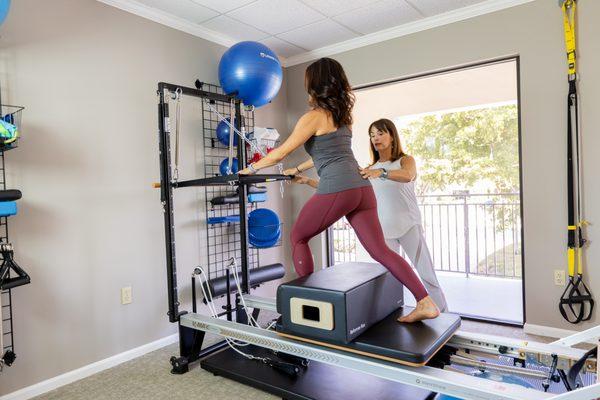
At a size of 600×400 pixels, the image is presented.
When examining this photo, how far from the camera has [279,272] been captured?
140 inches

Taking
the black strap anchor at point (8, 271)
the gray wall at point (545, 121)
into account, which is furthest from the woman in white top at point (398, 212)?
the black strap anchor at point (8, 271)

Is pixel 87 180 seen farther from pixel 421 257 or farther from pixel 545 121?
pixel 545 121

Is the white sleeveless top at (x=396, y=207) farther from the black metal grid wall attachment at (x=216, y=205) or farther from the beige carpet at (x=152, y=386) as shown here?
the beige carpet at (x=152, y=386)

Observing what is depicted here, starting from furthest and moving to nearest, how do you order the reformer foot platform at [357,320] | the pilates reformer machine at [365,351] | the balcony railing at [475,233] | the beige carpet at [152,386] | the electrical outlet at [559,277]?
the balcony railing at [475,233], the electrical outlet at [559,277], the beige carpet at [152,386], the reformer foot platform at [357,320], the pilates reformer machine at [365,351]

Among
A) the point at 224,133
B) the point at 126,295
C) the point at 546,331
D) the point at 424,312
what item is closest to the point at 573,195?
the point at 546,331

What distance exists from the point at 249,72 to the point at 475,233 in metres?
4.08

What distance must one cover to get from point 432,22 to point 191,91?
2033 mm

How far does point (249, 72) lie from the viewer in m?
2.81

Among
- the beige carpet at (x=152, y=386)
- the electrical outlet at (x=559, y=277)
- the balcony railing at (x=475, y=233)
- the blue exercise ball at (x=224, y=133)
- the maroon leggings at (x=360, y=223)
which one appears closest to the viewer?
the maroon leggings at (x=360, y=223)

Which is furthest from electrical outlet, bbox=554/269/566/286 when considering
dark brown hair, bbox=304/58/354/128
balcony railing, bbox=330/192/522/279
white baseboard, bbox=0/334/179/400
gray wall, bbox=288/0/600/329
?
white baseboard, bbox=0/334/179/400

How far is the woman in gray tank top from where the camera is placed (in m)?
1.91

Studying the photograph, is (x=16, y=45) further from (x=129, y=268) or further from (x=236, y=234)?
(x=236, y=234)

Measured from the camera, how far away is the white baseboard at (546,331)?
2773 mm

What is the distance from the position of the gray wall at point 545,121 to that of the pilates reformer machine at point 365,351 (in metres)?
0.99
